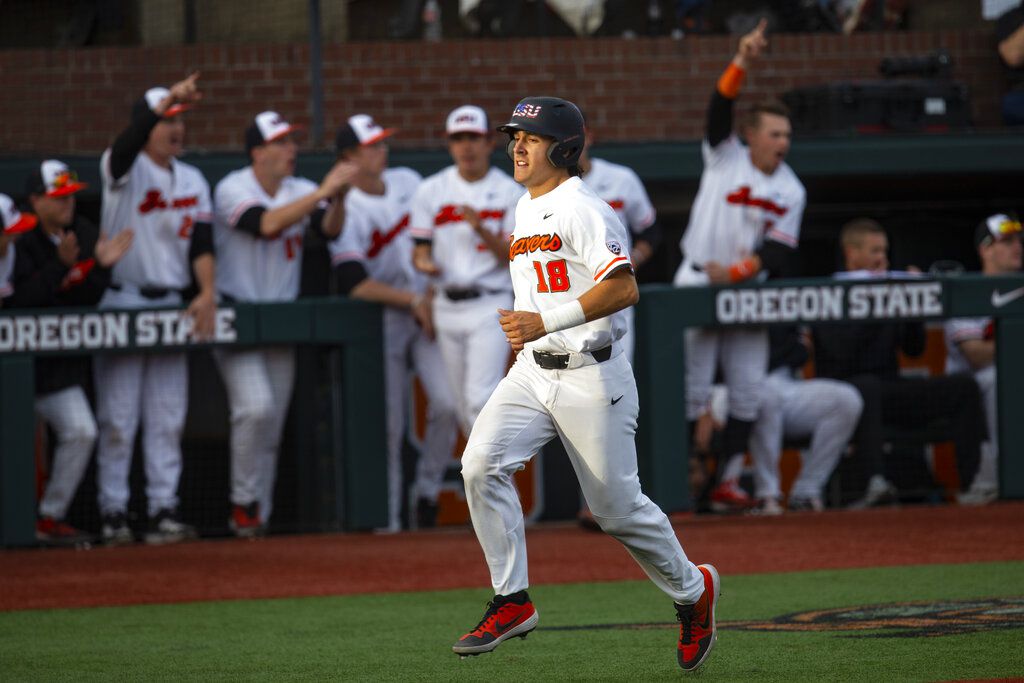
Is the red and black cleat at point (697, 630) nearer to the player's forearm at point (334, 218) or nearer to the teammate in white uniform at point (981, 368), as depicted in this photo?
the player's forearm at point (334, 218)

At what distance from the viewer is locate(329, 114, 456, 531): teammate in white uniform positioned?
8273mm

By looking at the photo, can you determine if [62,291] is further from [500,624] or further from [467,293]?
[500,624]

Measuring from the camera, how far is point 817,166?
9922 mm

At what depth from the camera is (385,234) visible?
28.0 feet

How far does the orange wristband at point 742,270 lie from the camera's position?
821cm

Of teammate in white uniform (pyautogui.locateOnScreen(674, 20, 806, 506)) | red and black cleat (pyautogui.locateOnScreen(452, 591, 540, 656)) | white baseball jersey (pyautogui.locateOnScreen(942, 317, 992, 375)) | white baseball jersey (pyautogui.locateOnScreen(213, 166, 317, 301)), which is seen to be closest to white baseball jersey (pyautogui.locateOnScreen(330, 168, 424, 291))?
white baseball jersey (pyautogui.locateOnScreen(213, 166, 317, 301))

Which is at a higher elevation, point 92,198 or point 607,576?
point 92,198

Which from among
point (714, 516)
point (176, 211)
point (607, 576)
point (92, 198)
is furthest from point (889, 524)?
point (92, 198)

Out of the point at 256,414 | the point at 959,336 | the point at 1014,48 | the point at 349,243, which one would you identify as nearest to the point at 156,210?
the point at 349,243

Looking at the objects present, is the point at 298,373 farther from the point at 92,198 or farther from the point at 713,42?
the point at 713,42

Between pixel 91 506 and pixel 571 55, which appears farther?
pixel 571 55

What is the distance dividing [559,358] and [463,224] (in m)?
3.79

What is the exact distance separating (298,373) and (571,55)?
11.7 ft

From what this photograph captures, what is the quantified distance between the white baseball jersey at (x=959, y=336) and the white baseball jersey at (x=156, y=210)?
4.16 meters
